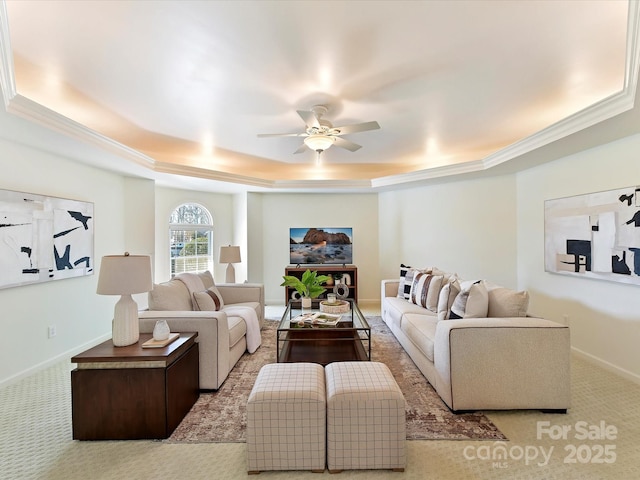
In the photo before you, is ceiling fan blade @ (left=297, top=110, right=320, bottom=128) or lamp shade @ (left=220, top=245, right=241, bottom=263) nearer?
ceiling fan blade @ (left=297, top=110, right=320, bottom=128)

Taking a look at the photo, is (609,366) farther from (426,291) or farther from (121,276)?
(121,276)

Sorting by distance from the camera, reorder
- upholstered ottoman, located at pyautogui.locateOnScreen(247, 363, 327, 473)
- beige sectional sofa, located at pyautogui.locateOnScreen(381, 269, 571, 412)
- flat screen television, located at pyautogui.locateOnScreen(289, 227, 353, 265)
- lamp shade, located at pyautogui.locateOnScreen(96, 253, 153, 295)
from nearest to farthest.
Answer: upholstered ottoman, located at pyautogui.locateOnScreen(247, 363, 327, 473) < lamp shade, located at pyautogui.locateOnScreen(96, 253, 153, 295) < beige sectional sofa, located at pyautogui.locateOnScreen(381, 269, 571, 412) < flat screen television, located at pyautogui.locateOnScreen(289, 227, 353, 265)

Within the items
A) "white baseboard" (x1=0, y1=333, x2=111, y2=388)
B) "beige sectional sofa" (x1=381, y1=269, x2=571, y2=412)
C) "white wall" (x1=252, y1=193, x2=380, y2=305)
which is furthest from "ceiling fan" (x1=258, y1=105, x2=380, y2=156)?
"white baseboard" (x1=0, y1=333, x2=111, y2=388)

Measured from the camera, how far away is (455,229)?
5176mm

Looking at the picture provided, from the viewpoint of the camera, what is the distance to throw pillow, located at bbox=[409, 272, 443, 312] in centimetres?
363

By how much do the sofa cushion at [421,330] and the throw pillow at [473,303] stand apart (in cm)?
32

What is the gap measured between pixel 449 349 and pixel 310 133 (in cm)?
243

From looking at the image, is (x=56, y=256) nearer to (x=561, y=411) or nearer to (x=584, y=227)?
(x=561, y=411)

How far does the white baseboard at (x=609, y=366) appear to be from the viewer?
284 centimetres

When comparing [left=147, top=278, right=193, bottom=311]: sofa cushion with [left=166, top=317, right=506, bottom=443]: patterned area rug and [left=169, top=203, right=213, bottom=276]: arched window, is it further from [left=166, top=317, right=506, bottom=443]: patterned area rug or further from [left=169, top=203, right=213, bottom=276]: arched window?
[left=169, top=203, right=213, bottom=276]: arched window

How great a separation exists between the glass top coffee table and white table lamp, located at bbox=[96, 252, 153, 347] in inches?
48.4

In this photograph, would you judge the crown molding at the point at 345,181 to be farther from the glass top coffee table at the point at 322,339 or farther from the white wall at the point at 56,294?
the glass top coffee table at the point at 322,339

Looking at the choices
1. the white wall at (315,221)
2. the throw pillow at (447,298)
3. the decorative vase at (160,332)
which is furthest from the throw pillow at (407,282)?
the decorative vase at (160,332)

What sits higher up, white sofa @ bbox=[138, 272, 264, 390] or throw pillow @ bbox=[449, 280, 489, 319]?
throw pillow @ bbox=[449, 280, 489, 319]
